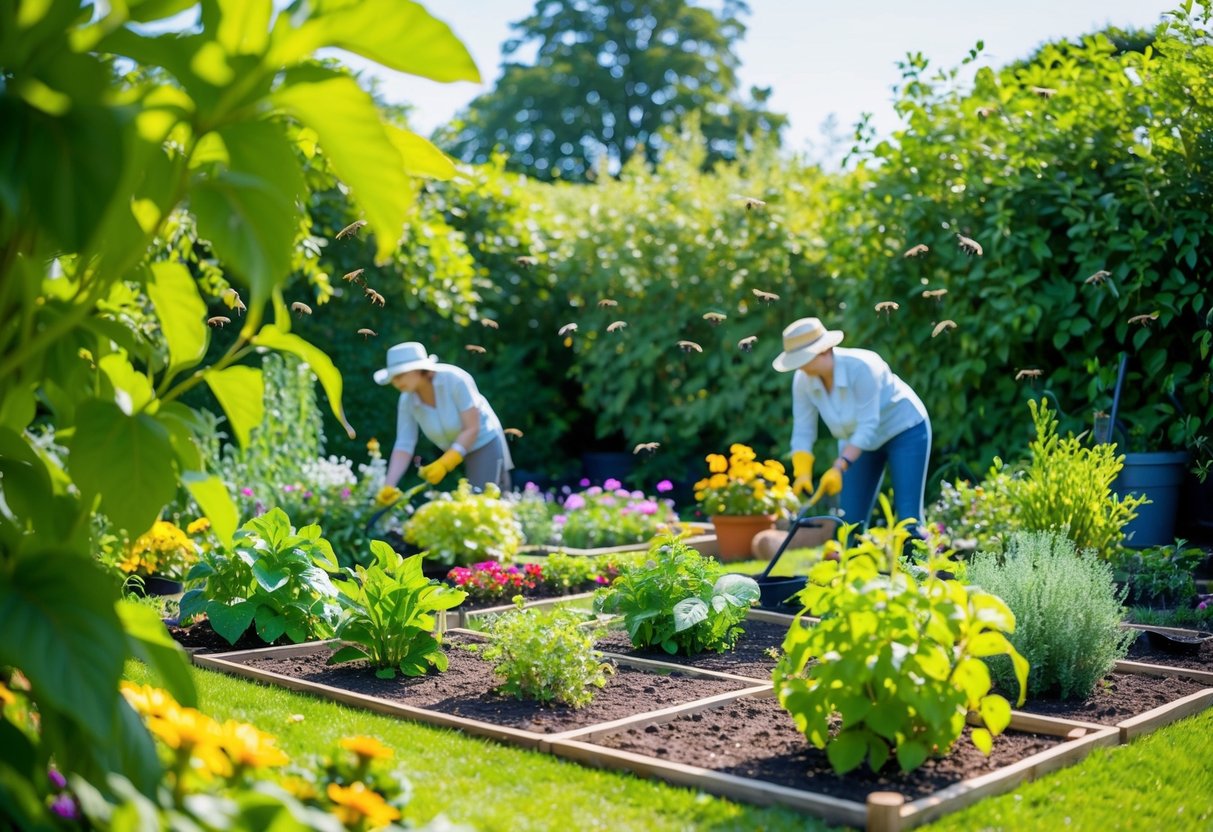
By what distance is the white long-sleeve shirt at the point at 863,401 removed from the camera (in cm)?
604

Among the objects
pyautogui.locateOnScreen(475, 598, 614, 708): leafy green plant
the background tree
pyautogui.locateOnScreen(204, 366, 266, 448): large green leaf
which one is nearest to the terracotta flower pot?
pyautogui.locateOnScreen(475, 598, 614, 708): leafy green plant

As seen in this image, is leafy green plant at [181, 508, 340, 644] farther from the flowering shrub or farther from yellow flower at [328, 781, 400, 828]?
the flowering shrub

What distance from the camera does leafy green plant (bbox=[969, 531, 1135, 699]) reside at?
3.76 meters

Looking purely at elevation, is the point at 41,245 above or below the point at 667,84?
below

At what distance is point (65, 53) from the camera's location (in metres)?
1.56

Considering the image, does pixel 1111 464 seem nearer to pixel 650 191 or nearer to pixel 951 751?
pixel 951 751

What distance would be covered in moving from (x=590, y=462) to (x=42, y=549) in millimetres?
8496

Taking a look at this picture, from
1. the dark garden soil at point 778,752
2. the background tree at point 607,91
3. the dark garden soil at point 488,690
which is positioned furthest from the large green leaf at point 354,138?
the background tree at point 607,91

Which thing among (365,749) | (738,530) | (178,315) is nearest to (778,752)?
(365,749)

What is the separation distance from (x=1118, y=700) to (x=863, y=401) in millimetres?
2498

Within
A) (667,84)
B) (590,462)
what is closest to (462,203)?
(590,462)

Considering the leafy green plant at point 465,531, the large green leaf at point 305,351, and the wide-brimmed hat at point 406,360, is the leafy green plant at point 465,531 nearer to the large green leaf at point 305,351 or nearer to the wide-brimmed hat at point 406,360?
the wide-brimmed hat at point 406,360

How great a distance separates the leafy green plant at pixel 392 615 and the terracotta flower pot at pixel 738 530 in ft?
11.8

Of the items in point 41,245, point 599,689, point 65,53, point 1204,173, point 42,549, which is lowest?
point 599,689
